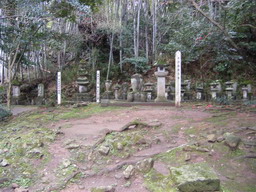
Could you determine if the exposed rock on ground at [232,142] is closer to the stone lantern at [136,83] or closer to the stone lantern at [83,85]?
the stone lantern at [136,83]

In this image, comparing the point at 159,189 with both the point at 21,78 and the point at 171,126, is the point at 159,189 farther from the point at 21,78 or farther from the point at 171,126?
the point at 21,78

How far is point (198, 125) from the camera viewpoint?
5.27 meters

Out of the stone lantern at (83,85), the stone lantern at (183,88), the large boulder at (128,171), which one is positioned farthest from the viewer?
the stone lantern at (83,85)

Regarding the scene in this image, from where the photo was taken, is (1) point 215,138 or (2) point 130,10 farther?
(2) point 130,10

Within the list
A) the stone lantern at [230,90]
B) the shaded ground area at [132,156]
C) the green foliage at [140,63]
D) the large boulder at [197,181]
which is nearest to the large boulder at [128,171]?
the shaded ground area at [132,156]

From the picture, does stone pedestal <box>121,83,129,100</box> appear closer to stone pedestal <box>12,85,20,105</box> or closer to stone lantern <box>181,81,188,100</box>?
stone lantern <box>181,81,188,100</box>

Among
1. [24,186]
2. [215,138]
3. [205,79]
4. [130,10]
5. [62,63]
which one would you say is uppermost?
[130,10]

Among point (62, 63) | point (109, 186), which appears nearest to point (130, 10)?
point (62, 63)

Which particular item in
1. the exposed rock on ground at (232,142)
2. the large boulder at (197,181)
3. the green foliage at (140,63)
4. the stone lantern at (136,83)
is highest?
the green foliage at (140,63)

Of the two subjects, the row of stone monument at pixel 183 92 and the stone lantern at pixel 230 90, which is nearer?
the row of stone monument at pixel 183 92

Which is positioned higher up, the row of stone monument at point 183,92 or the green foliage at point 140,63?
the green foliage at point 140,63

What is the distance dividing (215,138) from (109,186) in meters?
2.15

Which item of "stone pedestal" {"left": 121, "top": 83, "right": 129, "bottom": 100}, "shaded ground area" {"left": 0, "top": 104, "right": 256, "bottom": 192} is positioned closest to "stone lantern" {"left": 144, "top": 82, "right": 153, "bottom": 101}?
"stone pedestal" {"left": 121, "top": 83, "right": 129, "bottom": 100}

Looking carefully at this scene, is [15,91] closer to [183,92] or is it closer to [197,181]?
[183,92]
